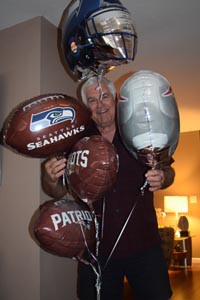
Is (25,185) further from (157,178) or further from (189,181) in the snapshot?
(189,181)

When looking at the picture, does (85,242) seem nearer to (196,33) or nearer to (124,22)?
(124,22)

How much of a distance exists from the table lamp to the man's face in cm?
373

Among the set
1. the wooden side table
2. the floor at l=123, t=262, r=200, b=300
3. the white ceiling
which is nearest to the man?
the white ceiling

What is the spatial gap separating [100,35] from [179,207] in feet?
13.2

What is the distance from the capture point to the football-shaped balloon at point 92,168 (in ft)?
2.97

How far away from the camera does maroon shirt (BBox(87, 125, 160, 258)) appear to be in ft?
3.61

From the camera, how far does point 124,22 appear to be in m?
0.94

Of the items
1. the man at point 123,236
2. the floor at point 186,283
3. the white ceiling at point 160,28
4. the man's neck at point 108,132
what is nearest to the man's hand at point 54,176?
the man at point 123,236

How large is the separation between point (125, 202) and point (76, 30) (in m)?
0.59

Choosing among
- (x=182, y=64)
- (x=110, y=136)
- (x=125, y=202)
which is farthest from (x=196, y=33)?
(x=125, y=202)

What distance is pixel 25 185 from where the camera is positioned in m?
1.69

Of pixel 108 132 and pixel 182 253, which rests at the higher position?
pixel 108 132

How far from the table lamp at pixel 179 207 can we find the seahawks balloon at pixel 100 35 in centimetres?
391

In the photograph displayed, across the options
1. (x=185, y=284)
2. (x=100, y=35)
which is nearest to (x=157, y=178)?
(x=100, y=35)
